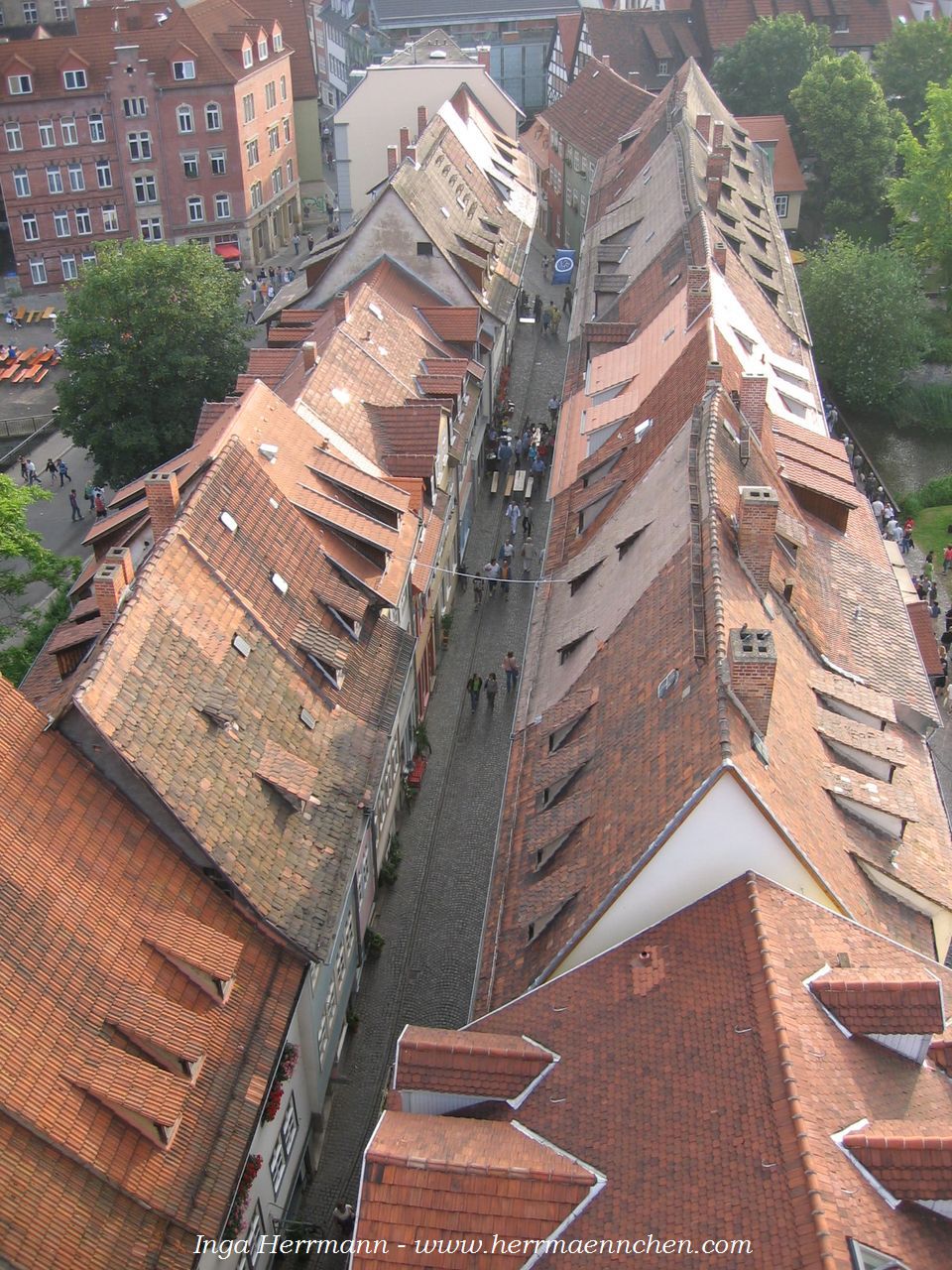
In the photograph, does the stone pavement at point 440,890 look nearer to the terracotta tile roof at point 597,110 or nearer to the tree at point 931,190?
the tree at point 931,190

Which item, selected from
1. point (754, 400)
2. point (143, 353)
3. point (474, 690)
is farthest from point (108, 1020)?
point (143, 353)

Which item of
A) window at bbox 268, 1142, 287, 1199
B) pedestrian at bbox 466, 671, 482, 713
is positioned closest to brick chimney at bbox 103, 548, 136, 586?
window at bbox 268, 1142, 287, 1199

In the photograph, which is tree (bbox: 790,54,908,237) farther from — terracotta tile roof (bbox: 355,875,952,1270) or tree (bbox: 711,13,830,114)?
terracotta tile roof (bbox: 355,875,952,1270)

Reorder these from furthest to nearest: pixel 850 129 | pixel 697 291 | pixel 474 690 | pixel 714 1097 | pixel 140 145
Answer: pixel 140 145, pixel 850 129, pixel 697 291, pixel 474 690, pixel 714 1097

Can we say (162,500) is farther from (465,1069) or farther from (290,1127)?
(465,1069)

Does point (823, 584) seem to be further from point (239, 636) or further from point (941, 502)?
point (941, 502)

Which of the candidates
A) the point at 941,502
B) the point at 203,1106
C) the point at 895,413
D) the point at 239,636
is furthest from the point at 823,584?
the point at 895,413
